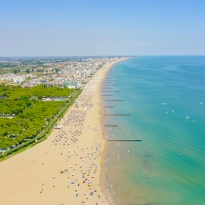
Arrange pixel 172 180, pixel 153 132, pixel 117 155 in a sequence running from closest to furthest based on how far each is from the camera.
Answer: pixel 172 180
pixel 117 155
pixel 153 132

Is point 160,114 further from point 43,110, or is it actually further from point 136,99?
point 43,110

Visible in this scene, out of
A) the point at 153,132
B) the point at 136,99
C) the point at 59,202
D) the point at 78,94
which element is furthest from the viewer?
the point at 78,94

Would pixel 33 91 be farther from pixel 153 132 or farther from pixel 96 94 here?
pixel 153 132

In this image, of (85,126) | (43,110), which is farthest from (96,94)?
(85,126)

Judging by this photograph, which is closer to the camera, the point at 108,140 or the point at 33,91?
the point at 108,140

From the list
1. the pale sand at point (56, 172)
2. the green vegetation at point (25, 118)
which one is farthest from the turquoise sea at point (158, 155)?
the green vegetation at point (25, 118)

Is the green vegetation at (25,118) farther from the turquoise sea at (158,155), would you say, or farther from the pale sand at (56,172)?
the turquoise sea at (158,155)

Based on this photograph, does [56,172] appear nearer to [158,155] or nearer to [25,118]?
[158,155]

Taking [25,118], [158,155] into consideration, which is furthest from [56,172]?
[25,118]
